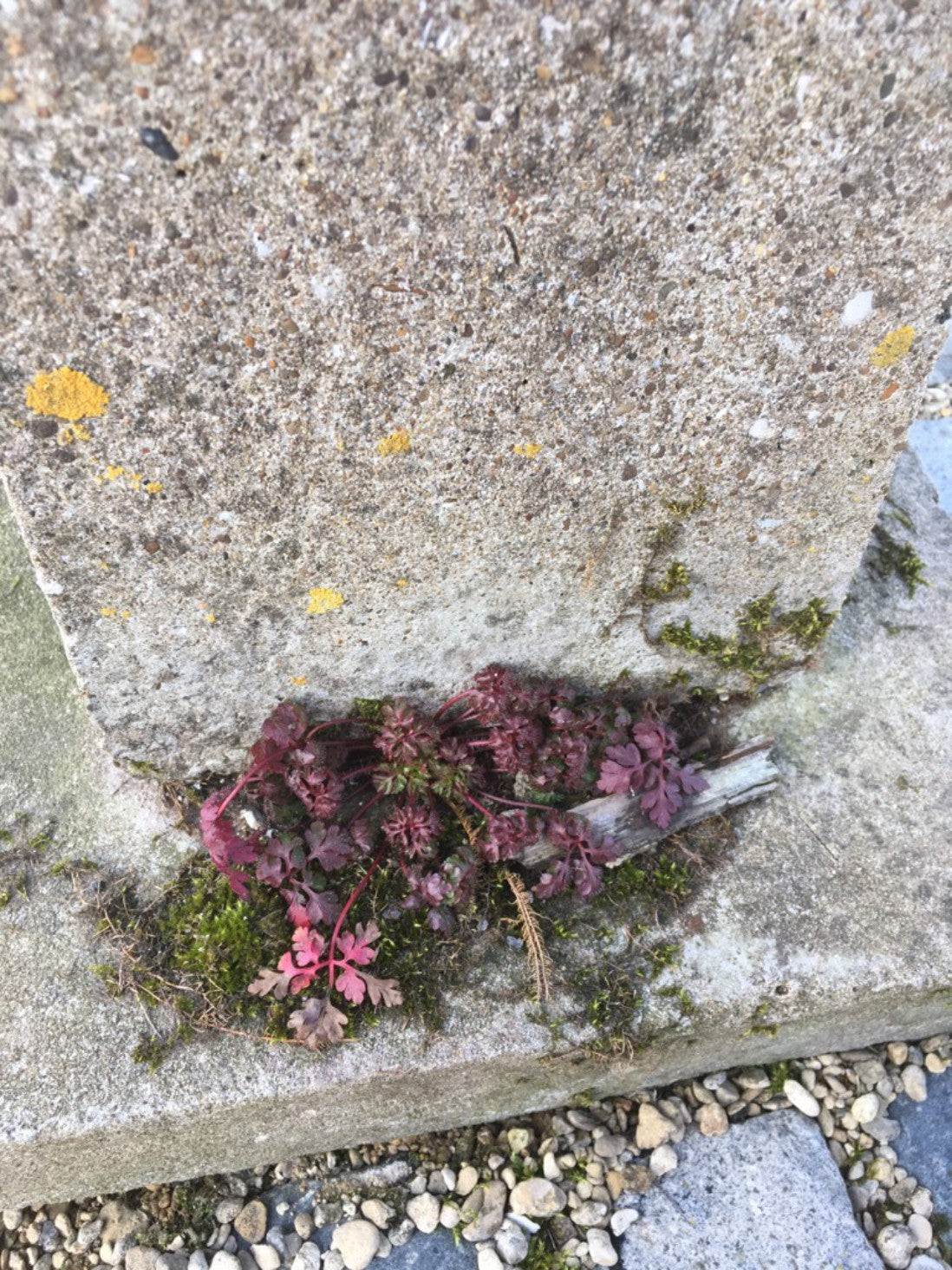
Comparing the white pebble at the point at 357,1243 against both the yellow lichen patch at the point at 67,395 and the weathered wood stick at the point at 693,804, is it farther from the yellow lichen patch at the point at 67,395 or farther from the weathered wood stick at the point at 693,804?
the yellow lichen patch at the point at 67,395

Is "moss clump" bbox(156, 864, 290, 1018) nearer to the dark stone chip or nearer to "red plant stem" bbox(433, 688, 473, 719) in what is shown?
"red plant stem" bbox(433, 688, 473, 719)

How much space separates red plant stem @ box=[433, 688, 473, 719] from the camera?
2.54 metres

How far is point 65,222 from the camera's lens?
1551mm

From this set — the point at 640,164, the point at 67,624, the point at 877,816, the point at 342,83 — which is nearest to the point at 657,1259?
the point at 877,816

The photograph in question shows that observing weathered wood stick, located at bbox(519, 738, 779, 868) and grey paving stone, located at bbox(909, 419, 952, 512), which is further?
grey paving stone, located at bbox(909, 419, 952, 512)

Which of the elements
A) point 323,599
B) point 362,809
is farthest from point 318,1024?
point 323,599

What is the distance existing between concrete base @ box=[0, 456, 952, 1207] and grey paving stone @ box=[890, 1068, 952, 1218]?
21cm

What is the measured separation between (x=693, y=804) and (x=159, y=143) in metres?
2.07

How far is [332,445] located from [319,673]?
73 centimetres

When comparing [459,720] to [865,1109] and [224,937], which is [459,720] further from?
[865,1109]

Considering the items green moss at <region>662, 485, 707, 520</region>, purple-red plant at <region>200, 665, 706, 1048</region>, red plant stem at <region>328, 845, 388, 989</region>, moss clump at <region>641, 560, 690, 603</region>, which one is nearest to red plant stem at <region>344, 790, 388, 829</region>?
purple-red plant at <region>200, 665, 706, 1048</region>

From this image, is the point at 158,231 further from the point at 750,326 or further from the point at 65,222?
the point at 750,326

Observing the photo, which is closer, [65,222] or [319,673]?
[65,222]

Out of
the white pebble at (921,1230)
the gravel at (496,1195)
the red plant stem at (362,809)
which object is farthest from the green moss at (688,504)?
the white pebble at (921,1230)
